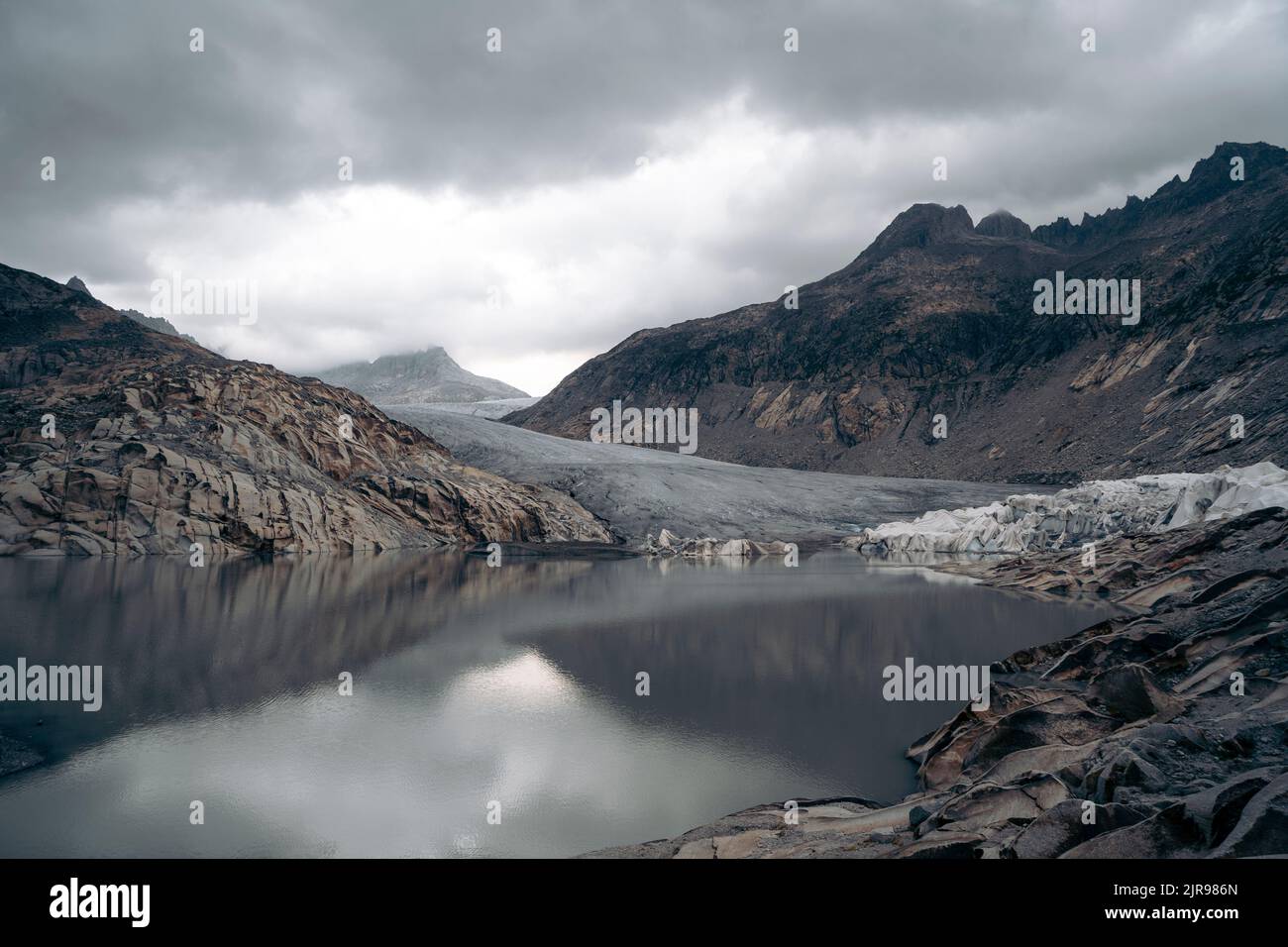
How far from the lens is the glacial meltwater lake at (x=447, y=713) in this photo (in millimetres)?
6992

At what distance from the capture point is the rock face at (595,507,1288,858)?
4.44 m

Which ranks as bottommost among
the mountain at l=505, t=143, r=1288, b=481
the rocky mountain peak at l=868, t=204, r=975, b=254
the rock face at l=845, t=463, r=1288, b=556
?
the rock face at l=845, t=463, r=1288, b=556

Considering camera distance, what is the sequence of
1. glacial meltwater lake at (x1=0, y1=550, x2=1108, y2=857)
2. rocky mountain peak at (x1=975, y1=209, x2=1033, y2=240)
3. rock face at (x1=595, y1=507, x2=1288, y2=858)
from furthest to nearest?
rocky mountain peak at (x1=975, y1=209, x2=1033, y2=240), glacial meltwater lake at (x1=0, y1=550, x2=1108, y2=857), rock face at (x1=595, y1=507, x2=1288, y2=858)

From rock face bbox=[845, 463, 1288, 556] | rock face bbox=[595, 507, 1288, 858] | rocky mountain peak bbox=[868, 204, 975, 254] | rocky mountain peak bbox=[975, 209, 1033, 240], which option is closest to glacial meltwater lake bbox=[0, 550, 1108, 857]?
rock face bbox=[595, 507, 1288, 858]

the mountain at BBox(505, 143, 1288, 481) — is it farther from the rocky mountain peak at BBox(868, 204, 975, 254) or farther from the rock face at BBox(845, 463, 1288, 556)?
the rock face at BBox(845, 463, 1288, 556)

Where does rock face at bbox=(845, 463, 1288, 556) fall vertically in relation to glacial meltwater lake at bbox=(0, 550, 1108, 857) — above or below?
Result: above

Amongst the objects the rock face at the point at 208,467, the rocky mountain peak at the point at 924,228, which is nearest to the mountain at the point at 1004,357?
the rocky mountain peak at the point at 924,228

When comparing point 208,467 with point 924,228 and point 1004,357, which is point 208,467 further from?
point 924,228

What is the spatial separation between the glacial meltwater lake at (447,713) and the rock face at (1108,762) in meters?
1.13

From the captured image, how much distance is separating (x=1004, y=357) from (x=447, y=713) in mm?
102343

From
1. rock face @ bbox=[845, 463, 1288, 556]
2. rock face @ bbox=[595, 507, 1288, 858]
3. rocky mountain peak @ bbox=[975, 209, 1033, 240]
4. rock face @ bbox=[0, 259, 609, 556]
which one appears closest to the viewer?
rock face @ bbox=[595, 507, 1288, 858]

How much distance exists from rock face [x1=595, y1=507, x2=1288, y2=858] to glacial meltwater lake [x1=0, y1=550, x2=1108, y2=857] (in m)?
1.13
